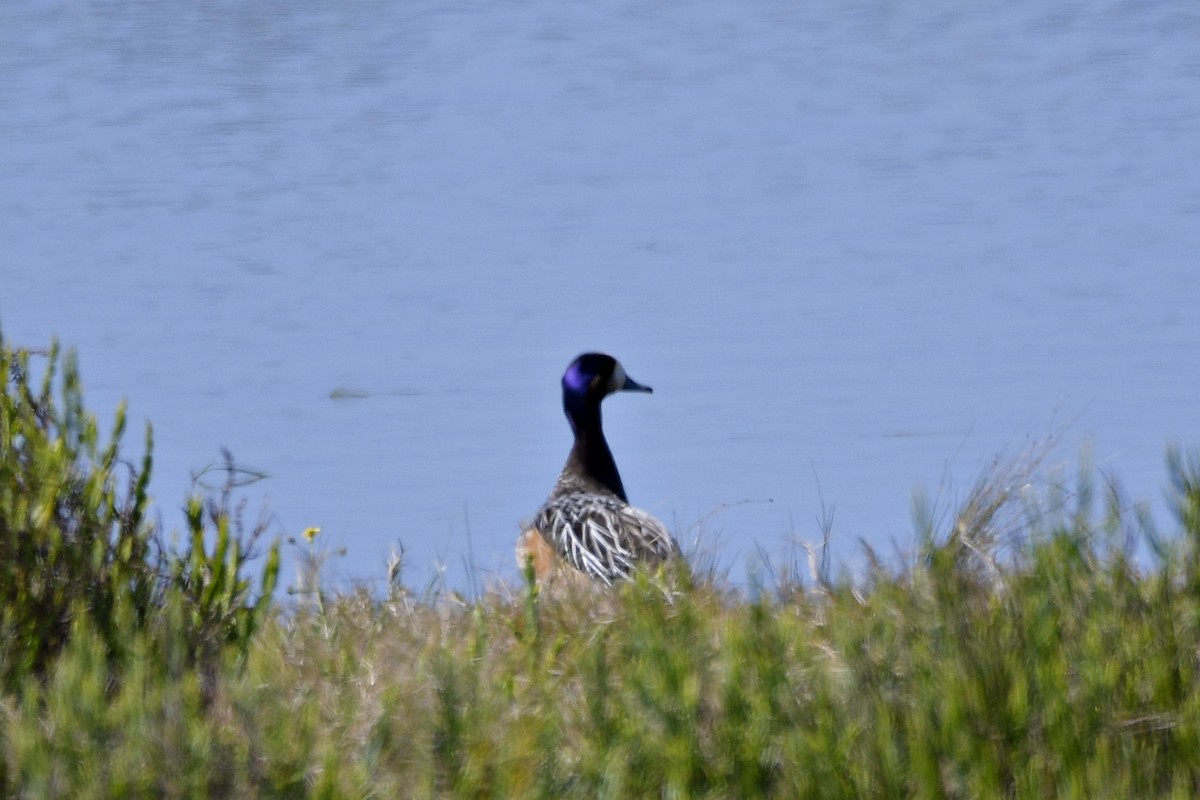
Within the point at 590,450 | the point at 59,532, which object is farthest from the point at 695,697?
the point at 590,450

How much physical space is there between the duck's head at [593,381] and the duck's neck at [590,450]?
22mm

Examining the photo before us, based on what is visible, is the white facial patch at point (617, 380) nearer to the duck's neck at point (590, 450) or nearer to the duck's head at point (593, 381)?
the duck's head at point (593, 381)

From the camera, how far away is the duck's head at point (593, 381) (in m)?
9.95

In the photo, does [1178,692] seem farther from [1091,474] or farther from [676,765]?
[676,765]

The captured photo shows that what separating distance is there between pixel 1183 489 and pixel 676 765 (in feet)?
6.58

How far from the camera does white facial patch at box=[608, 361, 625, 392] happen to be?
32.8 ft

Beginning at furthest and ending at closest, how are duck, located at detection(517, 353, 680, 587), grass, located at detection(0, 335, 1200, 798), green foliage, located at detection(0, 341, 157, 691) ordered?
1. duck, located at detection(517, 353, 680, 587)
2. green foliage, located at detection(0, 341, 157, 691)
3. grass, located at detection(0, 335, 1200, 798)

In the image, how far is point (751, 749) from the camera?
4652mm

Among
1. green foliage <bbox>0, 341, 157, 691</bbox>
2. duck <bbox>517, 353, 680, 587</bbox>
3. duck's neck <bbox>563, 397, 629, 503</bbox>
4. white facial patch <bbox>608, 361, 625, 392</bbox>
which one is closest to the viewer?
green foliage <bbox>0, 341, 157, 691</bbox>

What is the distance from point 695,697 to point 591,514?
160 inches

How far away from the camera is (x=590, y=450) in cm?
988

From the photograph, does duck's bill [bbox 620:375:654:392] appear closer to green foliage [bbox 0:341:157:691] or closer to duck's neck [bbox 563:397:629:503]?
duck's neck [bbox 563:397:629:503]

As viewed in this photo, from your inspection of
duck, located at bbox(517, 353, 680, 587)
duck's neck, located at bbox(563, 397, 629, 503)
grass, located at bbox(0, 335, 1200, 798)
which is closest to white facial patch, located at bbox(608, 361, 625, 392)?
duck, located at bbox(517, 353, 680, 587)

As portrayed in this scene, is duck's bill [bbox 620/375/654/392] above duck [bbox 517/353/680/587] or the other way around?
above
